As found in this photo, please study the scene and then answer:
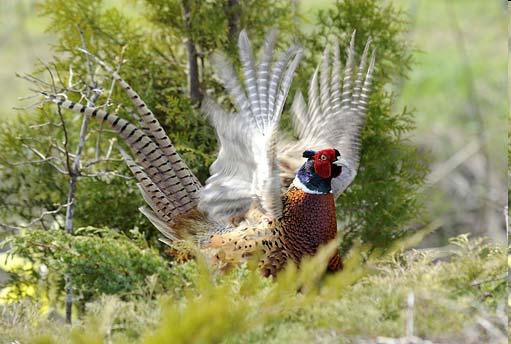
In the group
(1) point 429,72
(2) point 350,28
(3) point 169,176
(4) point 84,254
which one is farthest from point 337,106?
(1) point 429,72

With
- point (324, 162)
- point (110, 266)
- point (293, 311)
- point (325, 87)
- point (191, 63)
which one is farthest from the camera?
point (191, 63)

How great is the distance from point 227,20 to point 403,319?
2.05 meters

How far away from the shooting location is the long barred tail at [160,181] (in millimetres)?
3424

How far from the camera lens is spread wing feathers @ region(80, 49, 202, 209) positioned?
334cm

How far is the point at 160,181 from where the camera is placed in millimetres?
3605

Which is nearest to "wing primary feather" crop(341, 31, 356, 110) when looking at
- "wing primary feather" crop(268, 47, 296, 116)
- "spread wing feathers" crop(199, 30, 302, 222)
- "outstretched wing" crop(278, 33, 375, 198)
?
"outstretched wing" crop(278, 33, 375, 198)

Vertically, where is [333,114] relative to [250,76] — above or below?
below

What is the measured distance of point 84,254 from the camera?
→ 2602mm

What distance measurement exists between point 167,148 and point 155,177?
17cm

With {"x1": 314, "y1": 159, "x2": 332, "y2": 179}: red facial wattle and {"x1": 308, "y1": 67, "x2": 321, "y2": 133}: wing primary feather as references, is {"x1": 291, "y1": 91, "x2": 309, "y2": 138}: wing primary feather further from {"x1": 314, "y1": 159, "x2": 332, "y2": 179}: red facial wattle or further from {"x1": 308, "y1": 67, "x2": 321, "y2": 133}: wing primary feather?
{"x1": 314, "y1": 159, "x2": 332, "y2": 179}: red facial wattle

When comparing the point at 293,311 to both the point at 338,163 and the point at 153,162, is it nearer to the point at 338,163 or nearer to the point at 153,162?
the point at 338,163

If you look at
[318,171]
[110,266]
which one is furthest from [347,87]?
[110,266]

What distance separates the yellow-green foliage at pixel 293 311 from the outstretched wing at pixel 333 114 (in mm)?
1142

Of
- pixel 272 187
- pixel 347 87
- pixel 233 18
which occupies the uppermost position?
pixel 233 18
